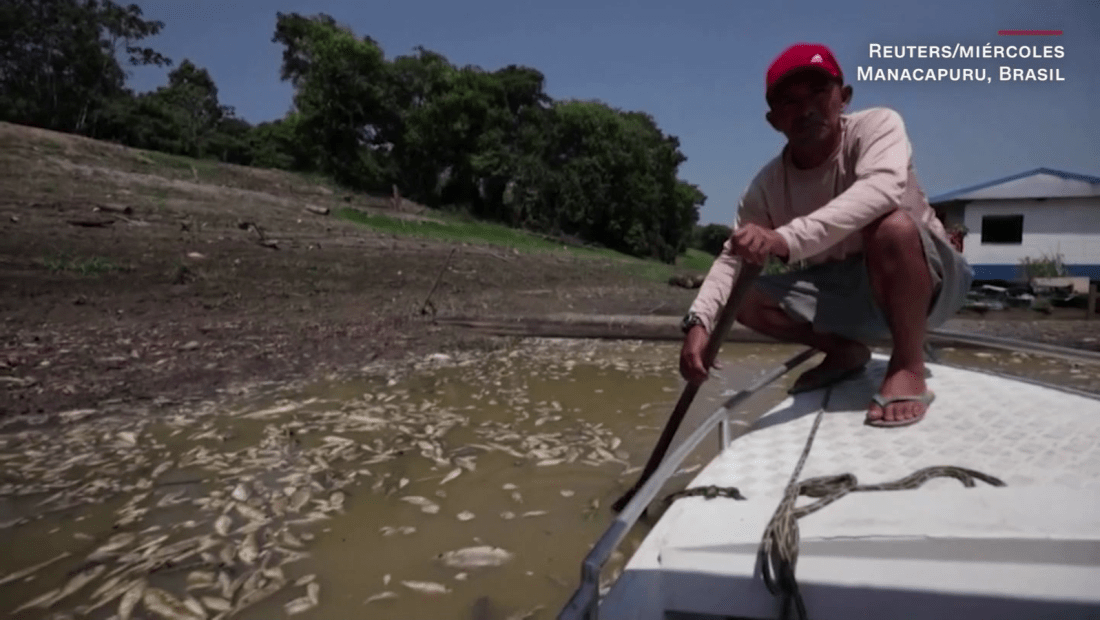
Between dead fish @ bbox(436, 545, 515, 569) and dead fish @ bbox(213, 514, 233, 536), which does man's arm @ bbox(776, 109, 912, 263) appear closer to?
dead fish @ bbox(436, 545, 515, 569)

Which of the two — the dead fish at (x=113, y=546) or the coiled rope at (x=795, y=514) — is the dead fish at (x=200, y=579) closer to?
the dead fish at (x=113, y=546)

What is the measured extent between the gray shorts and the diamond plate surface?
1.20ft

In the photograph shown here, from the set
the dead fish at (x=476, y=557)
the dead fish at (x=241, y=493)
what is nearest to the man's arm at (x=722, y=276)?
the dead fish at (x=476, y=557)

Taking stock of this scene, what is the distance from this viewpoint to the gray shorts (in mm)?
2629

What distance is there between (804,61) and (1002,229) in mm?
20879

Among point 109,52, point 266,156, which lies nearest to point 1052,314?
point 266,156

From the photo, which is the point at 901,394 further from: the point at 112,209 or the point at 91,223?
the point at 112,209

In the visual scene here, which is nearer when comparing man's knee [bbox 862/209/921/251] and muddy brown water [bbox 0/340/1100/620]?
muddy brown water [bbox 0/340/1100/620]

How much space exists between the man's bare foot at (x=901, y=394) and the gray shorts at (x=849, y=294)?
0.34 metres

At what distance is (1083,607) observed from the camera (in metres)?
1.11

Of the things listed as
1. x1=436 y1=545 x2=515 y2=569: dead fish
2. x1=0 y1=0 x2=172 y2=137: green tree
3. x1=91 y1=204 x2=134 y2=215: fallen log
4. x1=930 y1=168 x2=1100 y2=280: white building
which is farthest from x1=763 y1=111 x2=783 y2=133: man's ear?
x1=0 y1=0 x2=172 y2=137: green tree

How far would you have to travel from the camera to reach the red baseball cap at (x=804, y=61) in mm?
2297

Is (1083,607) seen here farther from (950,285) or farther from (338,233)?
(338,233)

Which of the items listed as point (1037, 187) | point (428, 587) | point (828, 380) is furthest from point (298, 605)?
point (1037, 187)
